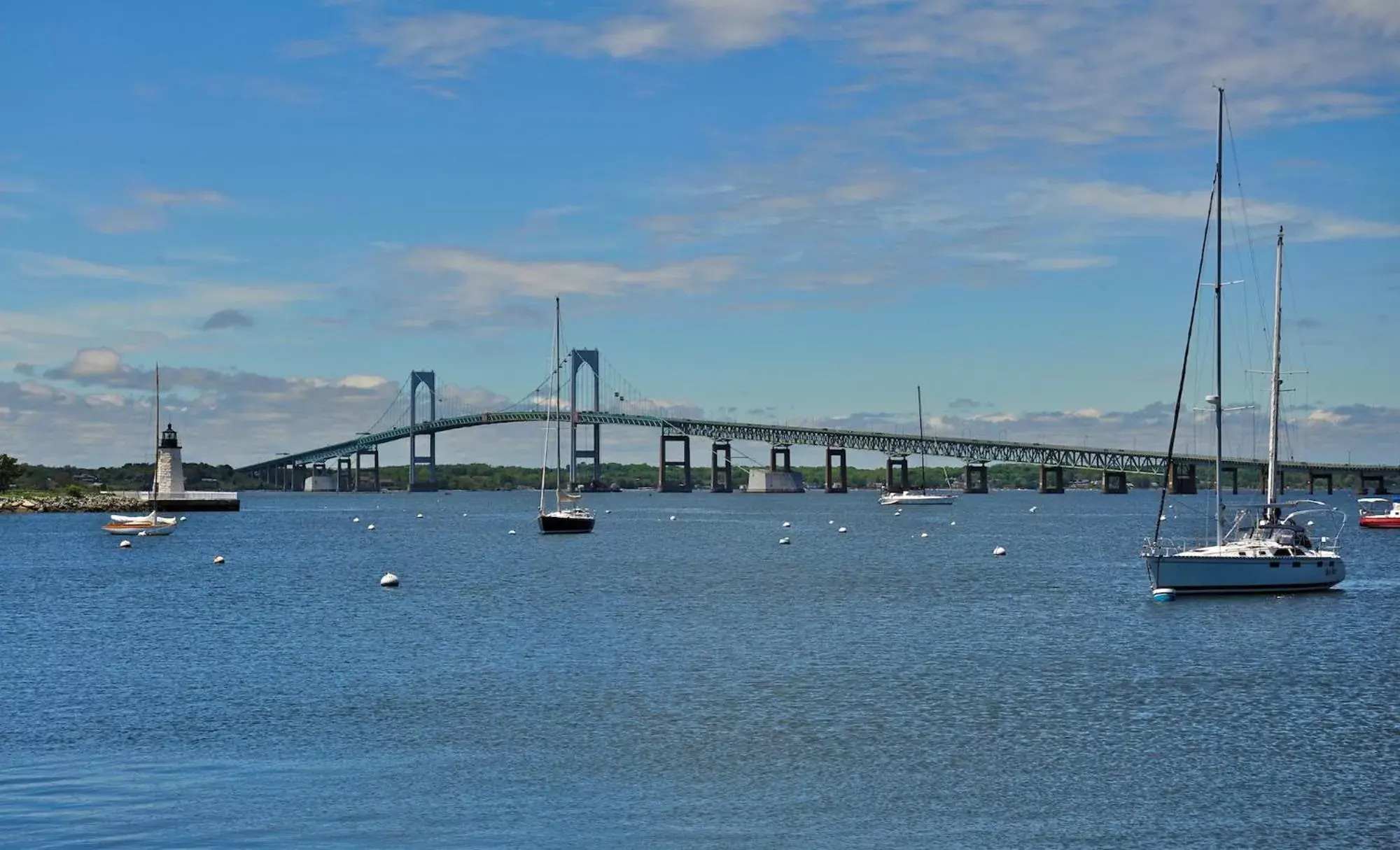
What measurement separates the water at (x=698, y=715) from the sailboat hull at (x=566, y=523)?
98.9ft

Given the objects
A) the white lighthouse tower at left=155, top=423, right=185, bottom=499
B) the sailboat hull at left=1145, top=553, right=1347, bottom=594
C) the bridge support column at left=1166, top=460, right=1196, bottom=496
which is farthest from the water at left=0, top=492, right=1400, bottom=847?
the bridge support column at left=1166, top=460, right=1196, bottom=496

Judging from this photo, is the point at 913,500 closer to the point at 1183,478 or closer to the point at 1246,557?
the point at 1183,478

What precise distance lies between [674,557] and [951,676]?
38235 millimetres

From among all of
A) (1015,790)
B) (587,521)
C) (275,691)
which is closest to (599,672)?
(275,691)

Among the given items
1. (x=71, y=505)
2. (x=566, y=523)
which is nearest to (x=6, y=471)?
(x=71, y=505)

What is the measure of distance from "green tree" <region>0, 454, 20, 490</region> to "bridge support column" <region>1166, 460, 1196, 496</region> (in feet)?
416

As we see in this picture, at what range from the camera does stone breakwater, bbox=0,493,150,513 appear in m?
125

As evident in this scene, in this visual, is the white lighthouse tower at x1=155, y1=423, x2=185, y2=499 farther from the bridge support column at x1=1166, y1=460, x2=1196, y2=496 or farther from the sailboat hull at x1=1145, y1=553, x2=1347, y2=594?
the bridge support column at x1=1166, y1=460, x2=1196, y2=496

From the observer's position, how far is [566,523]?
79.8m

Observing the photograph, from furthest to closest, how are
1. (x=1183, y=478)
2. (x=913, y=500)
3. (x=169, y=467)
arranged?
(x=1183, y=478)
(x=913, y=500)
(x=169, y=467)

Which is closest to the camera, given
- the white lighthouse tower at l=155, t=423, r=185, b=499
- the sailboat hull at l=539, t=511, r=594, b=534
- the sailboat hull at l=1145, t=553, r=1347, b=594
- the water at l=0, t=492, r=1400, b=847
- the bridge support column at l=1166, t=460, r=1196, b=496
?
the water at l=0, t=492, r=1400, b=847

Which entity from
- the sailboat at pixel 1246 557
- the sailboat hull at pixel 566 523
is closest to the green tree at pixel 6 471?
the sailboat hull at pixel 566 523

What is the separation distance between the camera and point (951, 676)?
86.6 ft

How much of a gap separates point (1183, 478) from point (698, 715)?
169 metres
